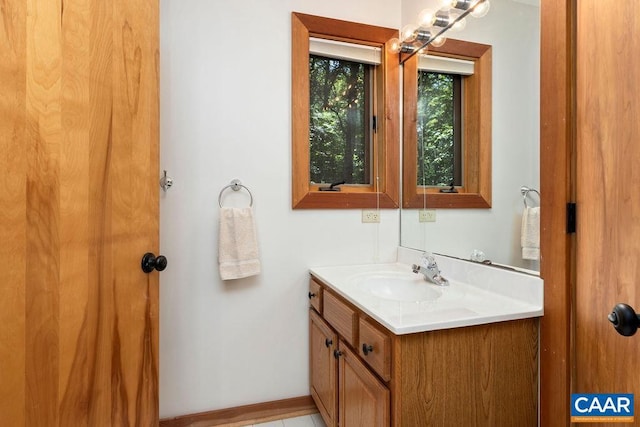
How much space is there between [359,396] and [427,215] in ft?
3.31

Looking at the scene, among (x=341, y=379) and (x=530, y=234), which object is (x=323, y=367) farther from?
(x=530, y=234)

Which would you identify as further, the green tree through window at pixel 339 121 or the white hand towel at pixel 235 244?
the green tree through window at pixel 339 121

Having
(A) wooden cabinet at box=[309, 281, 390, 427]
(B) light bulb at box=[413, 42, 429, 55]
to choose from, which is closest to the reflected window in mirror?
(B) light bulb at box=[413, 42, 429, 55]

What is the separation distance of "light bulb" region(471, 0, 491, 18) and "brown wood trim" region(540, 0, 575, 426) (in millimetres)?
371

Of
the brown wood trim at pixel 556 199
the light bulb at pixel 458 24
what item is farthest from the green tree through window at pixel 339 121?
the brown wood trim at pixel 556 199

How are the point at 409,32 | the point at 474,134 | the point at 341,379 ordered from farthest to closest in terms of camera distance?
the point at 409,32 → the point at 474,134 → the point at 341,379

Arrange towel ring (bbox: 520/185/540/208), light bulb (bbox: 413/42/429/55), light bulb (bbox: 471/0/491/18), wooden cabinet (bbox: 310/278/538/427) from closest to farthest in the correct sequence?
wooden cabinet (bbox: 310/278/538/427) → towel ring (bbox: 520/185/540/208) → light bulb (bbox: 471/0/491/18) → light bulb (bbox: 413/42/429/55)

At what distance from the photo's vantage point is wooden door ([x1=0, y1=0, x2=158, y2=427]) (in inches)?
28.0

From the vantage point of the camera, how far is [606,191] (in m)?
0.86

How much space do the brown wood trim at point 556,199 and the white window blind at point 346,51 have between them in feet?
3.18

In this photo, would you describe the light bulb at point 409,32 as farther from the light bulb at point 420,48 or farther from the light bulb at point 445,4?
the light bulb at point 445,4

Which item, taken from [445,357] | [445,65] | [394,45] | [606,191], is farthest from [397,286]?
[394,45]

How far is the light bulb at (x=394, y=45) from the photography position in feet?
6.19

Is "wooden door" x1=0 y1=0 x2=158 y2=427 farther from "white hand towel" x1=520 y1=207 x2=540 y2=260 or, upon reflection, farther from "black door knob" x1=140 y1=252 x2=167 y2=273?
"white hand towel" x1=520 y1=207 x2=540 y2=260
